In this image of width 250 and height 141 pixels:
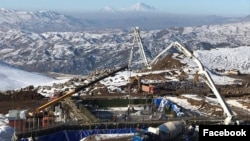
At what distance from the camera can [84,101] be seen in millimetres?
54750

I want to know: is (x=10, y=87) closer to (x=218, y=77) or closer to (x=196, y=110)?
(x=218, y=77)

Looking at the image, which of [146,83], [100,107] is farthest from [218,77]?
[100,107]

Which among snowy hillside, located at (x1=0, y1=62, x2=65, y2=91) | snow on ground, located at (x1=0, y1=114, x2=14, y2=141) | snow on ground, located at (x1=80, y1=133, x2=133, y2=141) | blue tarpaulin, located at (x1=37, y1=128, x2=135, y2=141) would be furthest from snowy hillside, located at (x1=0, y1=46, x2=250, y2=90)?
snow on ground, located at (x1=80, y1=133, x2=133, y2=141)

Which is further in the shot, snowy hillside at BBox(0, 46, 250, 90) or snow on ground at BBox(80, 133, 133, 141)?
snowy hillside at BBox(0, 46, 250, 90)

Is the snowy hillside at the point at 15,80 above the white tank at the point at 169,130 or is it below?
above

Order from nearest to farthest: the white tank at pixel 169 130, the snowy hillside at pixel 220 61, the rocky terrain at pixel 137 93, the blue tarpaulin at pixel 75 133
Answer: the white tank at pixel 169 130 < the blue tarpaulin at pixel 75 133 < the rocky terrain at pixel 137 93 < the snowy hillside at pixel 220 61

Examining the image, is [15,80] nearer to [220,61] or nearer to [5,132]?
[220,61]

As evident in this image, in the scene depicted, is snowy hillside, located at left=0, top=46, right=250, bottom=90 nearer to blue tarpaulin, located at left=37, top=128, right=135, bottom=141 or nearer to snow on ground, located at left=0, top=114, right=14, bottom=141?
snow on ground, located at left=0, top=114, right=14, bottom=141

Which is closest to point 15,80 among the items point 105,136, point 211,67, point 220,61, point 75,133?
point 211,67

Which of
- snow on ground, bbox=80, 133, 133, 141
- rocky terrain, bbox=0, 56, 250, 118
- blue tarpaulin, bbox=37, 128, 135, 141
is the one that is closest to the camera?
snow on ground, bbox=80, 133, 133, 141

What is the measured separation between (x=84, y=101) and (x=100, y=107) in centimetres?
205

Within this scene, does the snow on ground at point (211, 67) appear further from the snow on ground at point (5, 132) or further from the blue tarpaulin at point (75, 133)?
the snow on ground at point (5, 132)

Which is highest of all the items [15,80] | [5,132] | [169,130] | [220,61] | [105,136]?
[220,61]

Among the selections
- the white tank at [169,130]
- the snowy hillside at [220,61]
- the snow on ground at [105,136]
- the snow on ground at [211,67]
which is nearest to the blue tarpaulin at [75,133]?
the snow on ground at [105,136]
